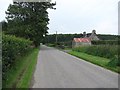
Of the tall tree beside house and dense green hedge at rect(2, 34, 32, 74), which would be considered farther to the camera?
the tall tree beside house

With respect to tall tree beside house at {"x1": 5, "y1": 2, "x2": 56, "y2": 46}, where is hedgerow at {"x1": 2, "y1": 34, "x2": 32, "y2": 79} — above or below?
below

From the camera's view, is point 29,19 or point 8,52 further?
point 29,19

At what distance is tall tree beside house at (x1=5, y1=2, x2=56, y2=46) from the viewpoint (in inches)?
2594

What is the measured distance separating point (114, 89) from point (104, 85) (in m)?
1.11

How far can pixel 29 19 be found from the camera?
6925 cm

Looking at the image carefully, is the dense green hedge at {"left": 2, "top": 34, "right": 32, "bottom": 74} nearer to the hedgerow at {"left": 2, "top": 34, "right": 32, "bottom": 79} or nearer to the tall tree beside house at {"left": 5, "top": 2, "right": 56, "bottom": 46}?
the hedgerow at {"left": 2, "top": 34, "right": 32, "bottom": 79}

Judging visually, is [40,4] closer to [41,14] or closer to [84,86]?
[41,14]

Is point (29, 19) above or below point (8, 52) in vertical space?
above

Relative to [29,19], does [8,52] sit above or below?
below

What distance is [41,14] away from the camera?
2753 inches

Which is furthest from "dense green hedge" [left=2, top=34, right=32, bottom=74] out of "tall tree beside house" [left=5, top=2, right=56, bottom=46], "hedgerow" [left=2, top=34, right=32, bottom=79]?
"tall tree beside house" [left=5, top=2, right=56, bottom=46]

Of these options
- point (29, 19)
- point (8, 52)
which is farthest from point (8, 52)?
point (29, 19)

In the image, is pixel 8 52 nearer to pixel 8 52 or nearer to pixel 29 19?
pixel 8 52

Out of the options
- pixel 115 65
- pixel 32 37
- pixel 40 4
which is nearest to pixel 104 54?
pixel 115 65
